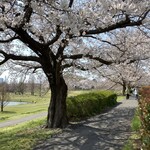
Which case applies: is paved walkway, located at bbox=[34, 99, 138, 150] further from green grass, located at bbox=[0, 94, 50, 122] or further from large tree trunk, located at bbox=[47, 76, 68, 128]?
green grass, located at bbox=[0, 94, 50, 122]

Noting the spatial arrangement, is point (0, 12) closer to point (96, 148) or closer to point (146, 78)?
point (96, 148)

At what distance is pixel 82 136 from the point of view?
37.8 feet

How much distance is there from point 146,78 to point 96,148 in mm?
30719

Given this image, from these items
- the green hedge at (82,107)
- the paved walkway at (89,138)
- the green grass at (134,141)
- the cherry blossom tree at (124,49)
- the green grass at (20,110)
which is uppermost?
the cherry blossom tree at (124,49)

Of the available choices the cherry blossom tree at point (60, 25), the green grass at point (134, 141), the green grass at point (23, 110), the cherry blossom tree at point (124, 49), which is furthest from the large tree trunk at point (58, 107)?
the green grass at point (23, 110)

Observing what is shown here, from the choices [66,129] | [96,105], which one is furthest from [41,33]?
[96,105]

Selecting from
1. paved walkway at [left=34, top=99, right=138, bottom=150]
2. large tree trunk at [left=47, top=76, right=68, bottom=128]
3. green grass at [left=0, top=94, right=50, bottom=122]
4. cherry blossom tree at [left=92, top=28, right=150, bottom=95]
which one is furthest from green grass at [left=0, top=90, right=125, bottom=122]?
paved walkway at [left=34, top=99, right=138, bottom=150]

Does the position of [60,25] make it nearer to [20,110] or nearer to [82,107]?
[82,107]

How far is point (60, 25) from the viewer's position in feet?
32.5

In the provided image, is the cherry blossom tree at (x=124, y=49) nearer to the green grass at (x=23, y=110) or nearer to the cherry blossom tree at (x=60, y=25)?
the cherry blossom tree at (x=60, y=25)

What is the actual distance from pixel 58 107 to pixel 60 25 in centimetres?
548

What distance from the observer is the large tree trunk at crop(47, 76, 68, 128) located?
14.2 metres

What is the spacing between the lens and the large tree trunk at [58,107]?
46.7 ft

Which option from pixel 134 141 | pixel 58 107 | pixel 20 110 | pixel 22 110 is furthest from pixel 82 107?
pixel 20 110
